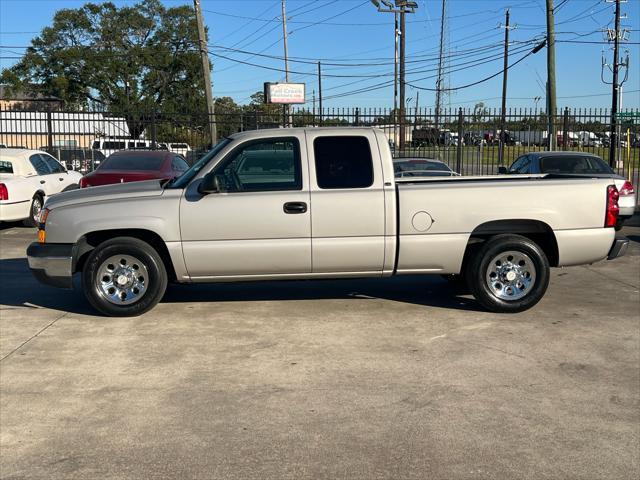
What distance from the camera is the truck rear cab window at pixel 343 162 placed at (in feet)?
22.7

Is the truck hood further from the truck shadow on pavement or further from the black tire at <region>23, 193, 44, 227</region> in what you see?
the black tire at <region>23, 193, 44, 227</region>

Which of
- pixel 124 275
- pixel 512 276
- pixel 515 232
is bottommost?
pixel 512 276

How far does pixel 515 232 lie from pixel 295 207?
2.36 m

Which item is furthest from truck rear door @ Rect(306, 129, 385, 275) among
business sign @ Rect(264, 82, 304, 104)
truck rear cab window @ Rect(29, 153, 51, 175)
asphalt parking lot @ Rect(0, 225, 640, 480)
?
business sign @ Rect(264, 82, 304, 104)

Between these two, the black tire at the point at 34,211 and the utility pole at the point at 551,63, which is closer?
the black tire at the point at 34,211

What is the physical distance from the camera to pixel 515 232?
7254 mm

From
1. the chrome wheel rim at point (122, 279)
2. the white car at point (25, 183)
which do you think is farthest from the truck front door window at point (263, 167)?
the white car at point (25, 183)

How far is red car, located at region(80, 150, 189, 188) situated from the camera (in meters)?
12.9

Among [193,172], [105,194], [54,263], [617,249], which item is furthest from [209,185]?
[617,249]

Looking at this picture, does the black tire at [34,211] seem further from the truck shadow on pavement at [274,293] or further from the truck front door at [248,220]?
the truck front door at [248,220]

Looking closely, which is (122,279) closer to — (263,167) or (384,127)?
(263,167)

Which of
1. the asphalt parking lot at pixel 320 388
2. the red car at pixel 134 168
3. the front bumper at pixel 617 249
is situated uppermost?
the red car at pixel 134 168

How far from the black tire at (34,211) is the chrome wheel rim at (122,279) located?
7.28 metres

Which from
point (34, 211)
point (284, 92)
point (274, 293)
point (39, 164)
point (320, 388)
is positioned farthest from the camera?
point (284, 92)
